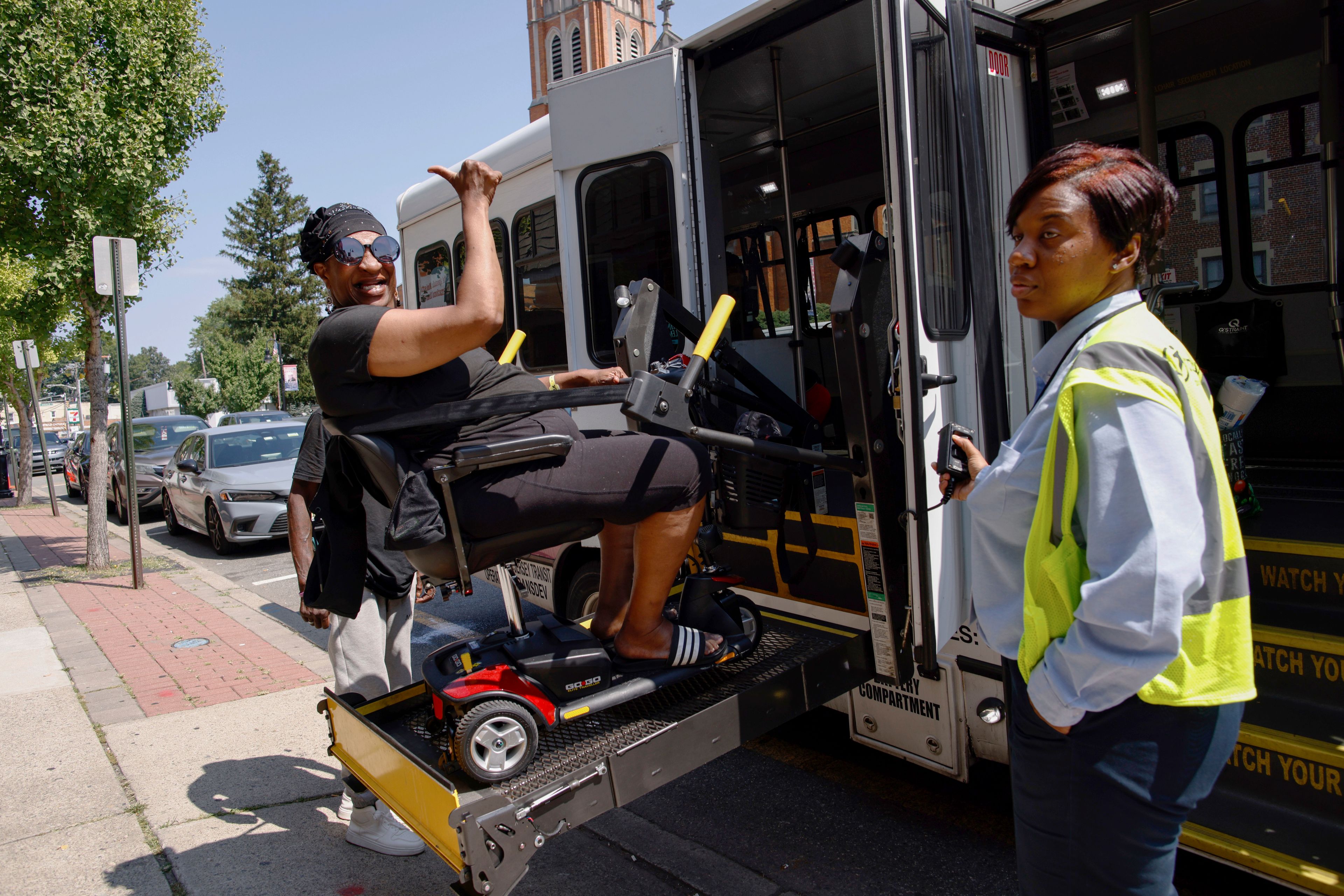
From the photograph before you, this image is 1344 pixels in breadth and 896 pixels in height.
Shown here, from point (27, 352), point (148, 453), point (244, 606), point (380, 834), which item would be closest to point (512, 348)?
point (380, 834)

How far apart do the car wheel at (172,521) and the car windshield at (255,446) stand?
1849 mm

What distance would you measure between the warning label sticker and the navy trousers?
52.4 inches

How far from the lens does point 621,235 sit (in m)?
4.84

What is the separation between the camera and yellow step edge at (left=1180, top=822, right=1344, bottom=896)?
2273mm

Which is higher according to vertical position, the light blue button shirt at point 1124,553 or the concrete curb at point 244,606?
the light blue button shirt at point 1124,553

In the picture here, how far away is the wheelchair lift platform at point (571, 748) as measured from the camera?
2164 mm

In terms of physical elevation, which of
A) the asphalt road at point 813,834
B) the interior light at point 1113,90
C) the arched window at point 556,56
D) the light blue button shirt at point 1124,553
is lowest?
the asphalt road at point 813,834

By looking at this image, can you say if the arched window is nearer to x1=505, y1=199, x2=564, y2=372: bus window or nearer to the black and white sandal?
x1=505, y1=199, x2=564, y2=372: bus window

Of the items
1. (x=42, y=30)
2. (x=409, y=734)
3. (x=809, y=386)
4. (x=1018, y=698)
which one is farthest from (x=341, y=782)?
(x=42, y=30)

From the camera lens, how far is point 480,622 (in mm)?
6949

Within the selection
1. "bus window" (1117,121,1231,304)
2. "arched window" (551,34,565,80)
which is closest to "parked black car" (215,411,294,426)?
"bus window" (1117,121,1231,304)

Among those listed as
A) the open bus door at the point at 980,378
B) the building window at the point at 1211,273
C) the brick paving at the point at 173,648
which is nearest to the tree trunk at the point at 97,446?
the brick paving at the point at 173,648

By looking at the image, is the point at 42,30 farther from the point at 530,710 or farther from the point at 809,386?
the point at 530,710

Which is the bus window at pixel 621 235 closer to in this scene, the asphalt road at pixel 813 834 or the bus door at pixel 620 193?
the bus door at pixel 620 193
